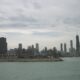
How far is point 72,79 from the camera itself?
6166 cm

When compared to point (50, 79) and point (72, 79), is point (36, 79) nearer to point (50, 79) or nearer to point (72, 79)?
point (50, 79)

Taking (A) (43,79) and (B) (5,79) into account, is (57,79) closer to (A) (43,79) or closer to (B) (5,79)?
(A) (43,79)

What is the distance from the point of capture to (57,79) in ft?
205

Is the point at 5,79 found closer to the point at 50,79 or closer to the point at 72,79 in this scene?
the point at 50,79

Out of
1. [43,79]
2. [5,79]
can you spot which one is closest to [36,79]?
[43,79]

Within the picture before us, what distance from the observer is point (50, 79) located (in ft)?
204

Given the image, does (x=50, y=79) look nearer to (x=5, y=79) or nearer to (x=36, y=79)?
(x=36, y=79)

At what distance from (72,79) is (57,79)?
361cm

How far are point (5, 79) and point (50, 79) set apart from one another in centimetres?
1068

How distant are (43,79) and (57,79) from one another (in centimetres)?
343

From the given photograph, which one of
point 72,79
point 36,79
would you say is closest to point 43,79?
point 36,79

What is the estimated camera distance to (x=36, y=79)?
61.9 metres

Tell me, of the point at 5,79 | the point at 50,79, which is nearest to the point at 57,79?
the point at 50,79

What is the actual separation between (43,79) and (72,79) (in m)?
6.90
